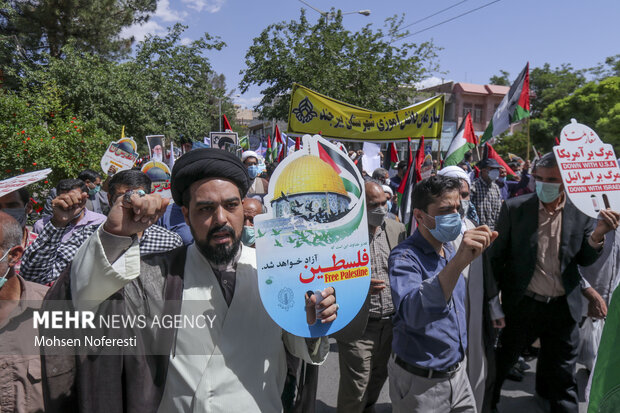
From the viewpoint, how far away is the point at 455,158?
6.72 metres

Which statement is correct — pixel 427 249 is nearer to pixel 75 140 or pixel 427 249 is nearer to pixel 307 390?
pixel 307 390

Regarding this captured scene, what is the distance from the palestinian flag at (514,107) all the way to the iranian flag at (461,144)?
0.39 m

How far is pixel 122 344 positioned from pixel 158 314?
15 cm

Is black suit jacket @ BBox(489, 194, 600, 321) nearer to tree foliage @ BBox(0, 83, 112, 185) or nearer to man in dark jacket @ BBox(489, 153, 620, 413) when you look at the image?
man in dark jacket @ BBox(489, 153, 620, 413)

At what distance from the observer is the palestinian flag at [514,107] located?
741 centimetres

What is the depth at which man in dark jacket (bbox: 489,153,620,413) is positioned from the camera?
293 centimetres

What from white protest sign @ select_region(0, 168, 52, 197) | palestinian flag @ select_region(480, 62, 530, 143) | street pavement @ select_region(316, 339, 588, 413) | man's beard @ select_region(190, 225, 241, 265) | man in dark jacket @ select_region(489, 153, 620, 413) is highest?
palestinian flag @ select_region(480, 62, 530, 143)

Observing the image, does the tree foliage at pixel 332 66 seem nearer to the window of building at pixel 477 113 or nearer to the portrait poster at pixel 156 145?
the portrait poster at pixel 156 145

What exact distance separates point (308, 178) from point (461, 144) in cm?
593

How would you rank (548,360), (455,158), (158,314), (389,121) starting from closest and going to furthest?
1. (158,314)
2. (548,360)
3. (389,121)
4. (455,158)

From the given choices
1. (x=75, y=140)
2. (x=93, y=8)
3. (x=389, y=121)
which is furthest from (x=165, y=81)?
(x=389, y=121)

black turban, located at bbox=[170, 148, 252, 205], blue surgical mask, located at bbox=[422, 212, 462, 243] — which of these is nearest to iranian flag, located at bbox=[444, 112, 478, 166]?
blue surgical mask, located at bbox=[422, 212, 462, 243]

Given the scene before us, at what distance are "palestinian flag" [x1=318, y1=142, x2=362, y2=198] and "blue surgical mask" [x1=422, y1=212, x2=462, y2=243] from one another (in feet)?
2.21

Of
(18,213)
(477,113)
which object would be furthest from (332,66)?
(477,113)
